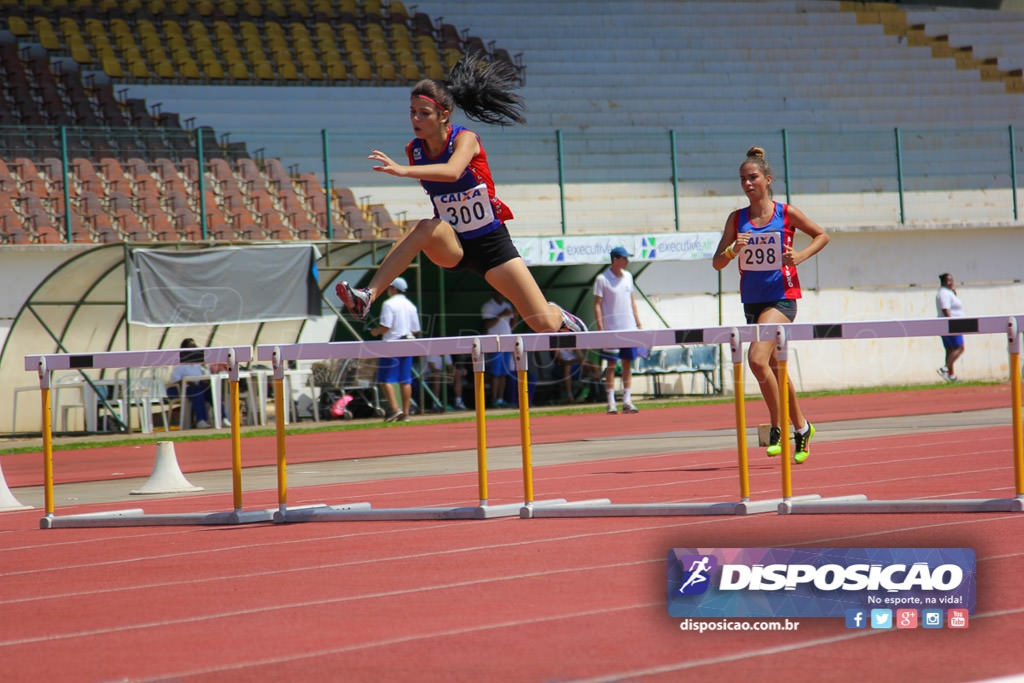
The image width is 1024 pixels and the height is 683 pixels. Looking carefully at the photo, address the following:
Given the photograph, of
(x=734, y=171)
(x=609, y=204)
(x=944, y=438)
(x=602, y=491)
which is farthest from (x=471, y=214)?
(x=734, y=171)

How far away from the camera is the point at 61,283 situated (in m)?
15.9

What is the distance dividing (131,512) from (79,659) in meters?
3.62

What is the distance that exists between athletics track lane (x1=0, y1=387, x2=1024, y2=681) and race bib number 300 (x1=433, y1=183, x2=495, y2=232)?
1.59 metres

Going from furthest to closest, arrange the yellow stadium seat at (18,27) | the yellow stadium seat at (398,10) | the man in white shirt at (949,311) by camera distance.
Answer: the yellow stadium seat at (398,10)
the yellow stadium seat at (18,27)
the man in white shirt at (949,311)

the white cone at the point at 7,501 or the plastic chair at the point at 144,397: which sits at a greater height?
the plastic chair at the point at 144,397

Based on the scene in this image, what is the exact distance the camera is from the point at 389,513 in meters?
6.76

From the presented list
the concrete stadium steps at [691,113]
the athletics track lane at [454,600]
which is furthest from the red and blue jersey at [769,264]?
the concrete stadium steps at [691,113]

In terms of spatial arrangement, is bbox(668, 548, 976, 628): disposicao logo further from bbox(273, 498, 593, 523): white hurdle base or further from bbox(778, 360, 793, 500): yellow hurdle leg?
bbox(273, 498, 593, 523): white hurdle base

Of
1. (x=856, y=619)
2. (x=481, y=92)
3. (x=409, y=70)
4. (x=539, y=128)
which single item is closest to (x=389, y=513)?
(x=481, y=92)

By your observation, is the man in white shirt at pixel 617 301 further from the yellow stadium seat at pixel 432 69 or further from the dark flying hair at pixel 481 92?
the yellow stadium seat at pixel 432 69

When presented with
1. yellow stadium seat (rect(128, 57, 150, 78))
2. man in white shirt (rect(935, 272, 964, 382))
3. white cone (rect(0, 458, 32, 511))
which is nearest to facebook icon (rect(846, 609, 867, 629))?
white cone (rect(0, 458, 32, 511))

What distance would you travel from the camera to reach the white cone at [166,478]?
9.24m

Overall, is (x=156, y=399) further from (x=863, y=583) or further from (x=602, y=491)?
(x=863, y=583)

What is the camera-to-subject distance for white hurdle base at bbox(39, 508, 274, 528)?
22.7 feet
